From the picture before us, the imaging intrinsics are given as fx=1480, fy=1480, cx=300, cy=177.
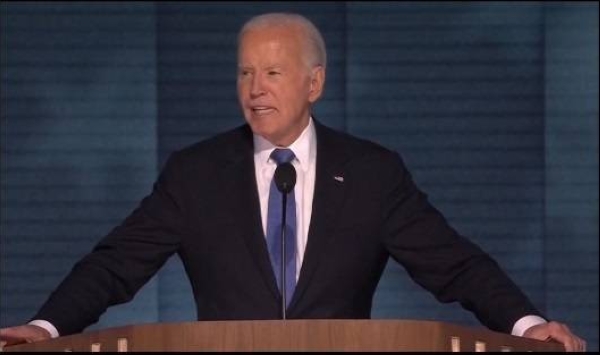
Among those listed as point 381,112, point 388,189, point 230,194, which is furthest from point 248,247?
point 381,112

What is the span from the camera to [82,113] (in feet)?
19.9

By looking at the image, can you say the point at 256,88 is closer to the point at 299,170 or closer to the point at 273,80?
the point at 273,80

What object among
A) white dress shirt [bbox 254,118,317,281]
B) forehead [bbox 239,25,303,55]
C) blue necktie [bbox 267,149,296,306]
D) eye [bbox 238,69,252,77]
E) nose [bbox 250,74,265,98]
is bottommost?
blue necktie [bbox 267,149,296,306]

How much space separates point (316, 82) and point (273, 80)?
0.57ft

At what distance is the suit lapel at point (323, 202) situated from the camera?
3.27m

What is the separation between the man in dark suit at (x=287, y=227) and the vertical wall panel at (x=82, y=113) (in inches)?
103

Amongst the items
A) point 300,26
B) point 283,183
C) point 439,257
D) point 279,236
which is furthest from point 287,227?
point 300,26

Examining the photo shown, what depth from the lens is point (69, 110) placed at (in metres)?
6.06

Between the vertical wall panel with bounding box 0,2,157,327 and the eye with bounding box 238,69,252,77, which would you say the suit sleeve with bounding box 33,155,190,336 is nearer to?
the eye with bounding box 238,69,252,77

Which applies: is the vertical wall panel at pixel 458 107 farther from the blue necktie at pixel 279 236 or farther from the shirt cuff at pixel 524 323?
the shirt cuff at pixel 524 323

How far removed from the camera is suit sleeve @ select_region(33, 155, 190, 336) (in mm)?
3076

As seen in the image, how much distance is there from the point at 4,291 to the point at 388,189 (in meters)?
3.03

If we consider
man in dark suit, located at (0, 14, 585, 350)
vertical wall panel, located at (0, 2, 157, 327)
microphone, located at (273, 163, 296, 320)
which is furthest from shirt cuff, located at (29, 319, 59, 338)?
vertical wall panel, located at (0, 2, 157, 327)

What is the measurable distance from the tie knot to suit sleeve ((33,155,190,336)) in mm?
231
